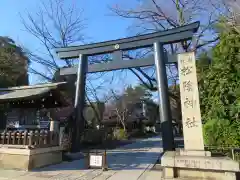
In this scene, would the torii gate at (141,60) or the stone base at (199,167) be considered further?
the torii gate at (141,60)

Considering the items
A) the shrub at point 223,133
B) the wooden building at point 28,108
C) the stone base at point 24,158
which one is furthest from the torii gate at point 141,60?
the stone base at point 24,158

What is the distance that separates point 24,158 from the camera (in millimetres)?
9023

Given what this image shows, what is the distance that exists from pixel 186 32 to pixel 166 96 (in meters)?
3.56

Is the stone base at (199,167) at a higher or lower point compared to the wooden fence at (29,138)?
lower

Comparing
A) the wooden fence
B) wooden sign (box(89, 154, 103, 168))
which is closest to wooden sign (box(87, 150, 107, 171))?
wooden sign (box(89, 154, 103, 168))

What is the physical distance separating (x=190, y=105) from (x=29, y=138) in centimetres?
671

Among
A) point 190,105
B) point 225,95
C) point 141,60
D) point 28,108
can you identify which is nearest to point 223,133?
point 225,95

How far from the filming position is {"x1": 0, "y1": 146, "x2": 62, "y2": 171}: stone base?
29.3ft

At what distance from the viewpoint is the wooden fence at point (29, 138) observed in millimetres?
9312

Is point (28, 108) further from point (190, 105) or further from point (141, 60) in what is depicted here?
point (190, 105)

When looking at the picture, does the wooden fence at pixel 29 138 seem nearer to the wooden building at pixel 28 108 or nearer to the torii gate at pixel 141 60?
the wooden building at pixel 28 108

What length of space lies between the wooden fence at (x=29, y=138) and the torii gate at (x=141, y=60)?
2.82 meters

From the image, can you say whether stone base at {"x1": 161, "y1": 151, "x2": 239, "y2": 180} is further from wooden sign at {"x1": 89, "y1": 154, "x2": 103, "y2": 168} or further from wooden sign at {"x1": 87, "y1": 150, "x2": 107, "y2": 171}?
wooden sign at {"x1": 89, "y1": 154, "x2": 103, "y2": 168}

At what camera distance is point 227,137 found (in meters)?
11.0
